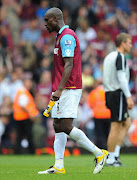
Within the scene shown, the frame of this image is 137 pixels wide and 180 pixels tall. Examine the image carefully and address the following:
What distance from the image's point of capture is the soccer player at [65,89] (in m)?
7.94

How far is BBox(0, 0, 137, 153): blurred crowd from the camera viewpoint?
53.8 feet

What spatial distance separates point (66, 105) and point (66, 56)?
68 cm

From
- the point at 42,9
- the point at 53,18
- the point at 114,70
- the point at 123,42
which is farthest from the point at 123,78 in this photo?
the point at 42,9

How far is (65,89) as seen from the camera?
8.12 metres

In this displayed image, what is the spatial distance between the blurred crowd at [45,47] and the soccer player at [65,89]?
7.37 m

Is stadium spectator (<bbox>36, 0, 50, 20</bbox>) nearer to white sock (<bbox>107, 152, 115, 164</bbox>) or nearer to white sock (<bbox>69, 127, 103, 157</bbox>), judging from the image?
white sock (<bbox>107, 152, 115, 164</bbox>)

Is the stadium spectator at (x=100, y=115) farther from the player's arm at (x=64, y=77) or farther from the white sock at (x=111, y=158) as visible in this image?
the player's arm at (x=64, y=77)

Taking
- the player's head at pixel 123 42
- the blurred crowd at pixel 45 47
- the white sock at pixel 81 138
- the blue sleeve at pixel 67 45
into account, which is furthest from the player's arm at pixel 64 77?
the blurred crowd at pixel 45 47

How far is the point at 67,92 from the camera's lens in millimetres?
8109

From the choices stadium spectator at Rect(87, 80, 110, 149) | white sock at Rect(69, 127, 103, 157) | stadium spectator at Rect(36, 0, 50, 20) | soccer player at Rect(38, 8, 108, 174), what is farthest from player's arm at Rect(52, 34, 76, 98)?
stadium spectator at Rect(36, 0, 50, 20)

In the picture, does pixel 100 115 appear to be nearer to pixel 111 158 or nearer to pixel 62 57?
pixel 111 158

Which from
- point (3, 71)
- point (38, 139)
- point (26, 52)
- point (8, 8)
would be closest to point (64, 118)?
point (38, 139)

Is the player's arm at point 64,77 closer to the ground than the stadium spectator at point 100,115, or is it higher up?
higher up

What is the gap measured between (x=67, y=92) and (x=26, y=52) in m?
11.3
